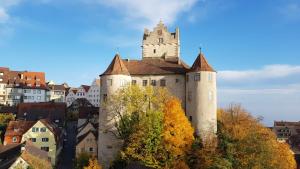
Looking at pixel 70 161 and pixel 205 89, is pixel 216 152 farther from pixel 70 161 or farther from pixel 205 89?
pixel 70 161

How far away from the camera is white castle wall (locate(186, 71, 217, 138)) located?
183ft

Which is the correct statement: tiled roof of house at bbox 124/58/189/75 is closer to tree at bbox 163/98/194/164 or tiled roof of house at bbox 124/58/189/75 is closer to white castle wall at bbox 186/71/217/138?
white castle wall at bbox 186/71/217/138

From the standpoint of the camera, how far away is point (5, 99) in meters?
110

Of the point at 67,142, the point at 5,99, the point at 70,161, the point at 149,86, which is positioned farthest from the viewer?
the point at 5,99

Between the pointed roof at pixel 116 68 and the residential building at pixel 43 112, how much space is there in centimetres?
2721

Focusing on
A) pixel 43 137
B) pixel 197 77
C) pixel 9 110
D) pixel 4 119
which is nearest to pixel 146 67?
pixel 197 77

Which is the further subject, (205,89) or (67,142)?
(67,142)

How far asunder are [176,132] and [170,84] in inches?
399

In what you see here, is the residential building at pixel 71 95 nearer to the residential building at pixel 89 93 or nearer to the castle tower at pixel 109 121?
the residential building at pixel 89 93

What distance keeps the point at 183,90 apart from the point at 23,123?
3155 centimetres

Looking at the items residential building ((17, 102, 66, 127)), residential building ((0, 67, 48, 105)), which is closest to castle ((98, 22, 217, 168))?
residential building ((17, 102, 66, 127))

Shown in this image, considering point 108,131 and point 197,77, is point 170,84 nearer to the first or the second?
point 197,77

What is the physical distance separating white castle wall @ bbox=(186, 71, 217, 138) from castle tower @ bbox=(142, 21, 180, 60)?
1333cm

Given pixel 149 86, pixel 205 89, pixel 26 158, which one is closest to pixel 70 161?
pixel 26 158
